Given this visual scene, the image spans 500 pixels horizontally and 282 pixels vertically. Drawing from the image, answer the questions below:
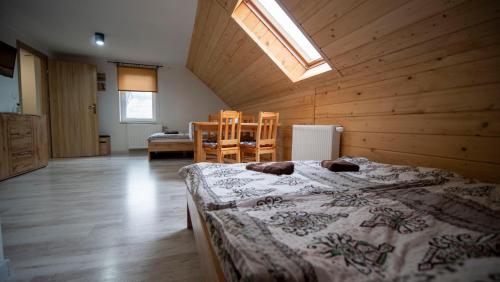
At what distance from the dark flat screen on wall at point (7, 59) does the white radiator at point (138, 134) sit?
7.65ft

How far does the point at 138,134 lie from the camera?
5.44 metres

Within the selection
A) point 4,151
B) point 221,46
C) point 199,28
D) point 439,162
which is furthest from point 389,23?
point 4,151

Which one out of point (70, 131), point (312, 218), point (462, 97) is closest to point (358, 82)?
point (462, 97)

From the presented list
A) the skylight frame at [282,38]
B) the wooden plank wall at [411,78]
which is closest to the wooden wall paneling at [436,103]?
the wooden plank wall at [411,78]

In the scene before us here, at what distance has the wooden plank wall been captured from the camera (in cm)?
122

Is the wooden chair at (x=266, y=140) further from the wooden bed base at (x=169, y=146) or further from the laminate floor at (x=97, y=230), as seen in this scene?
the wooden bed base at (x=169, y=146)

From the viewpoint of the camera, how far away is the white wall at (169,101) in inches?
208

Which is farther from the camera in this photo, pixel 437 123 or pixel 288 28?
pixel 288 28

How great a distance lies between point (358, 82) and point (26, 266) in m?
2.72

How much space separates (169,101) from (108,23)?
258 centimetres

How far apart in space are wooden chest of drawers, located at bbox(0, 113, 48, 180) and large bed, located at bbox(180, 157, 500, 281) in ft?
10.8

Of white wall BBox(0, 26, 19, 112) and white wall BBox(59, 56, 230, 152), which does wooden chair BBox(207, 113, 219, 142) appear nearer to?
white wall BBox(59, 56, 230, 152)

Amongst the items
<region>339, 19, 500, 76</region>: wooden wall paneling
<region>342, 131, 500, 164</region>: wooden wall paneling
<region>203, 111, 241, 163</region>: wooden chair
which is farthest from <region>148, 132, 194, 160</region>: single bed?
<region>339, 19, 500, 76</region>: wooden wall paneling

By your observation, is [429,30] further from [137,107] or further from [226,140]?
[137,107]
